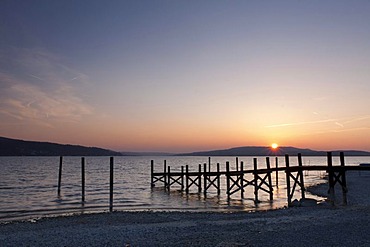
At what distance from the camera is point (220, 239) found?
39.2ft

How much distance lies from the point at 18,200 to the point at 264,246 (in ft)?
91.4

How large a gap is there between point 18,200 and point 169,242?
25088 mm

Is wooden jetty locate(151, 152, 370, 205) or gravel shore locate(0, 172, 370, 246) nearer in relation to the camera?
gravel shore locate(0, 172, 370, 246)

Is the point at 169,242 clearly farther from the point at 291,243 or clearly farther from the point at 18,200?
the point at 18,200

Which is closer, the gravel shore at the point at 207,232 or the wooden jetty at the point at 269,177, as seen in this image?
the gravel shore at the point at 207,232

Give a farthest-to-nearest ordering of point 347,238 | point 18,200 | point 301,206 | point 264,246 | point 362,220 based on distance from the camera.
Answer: point 18,200, point 301,206, point 362,220, point 347,238, point 264,246

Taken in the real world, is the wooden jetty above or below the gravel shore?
above

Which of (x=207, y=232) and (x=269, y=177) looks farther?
(x=269, y=177)

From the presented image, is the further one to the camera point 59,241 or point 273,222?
point 273,222

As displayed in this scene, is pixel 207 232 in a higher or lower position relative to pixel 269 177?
lower

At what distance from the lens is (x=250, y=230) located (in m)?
13.5

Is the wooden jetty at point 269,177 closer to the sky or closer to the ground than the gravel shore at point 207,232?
closer to the sky

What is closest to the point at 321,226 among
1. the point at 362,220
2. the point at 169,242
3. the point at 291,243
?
the point at 362,220

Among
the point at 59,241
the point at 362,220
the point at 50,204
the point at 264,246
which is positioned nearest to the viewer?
the point at 264,246
